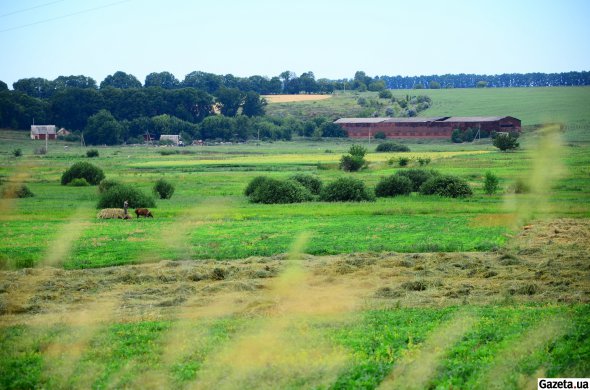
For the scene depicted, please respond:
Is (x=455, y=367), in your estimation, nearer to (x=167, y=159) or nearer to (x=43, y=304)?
(x=43, y=304)

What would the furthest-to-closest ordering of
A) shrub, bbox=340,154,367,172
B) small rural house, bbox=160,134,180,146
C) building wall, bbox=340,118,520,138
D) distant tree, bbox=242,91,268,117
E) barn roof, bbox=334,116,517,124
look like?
1. distant tree, bbox=242,91,268,117
2. small rural house, bbox=160,134,180,146
3. barn roof, bbox=334,116,517,124
4. building wall, bbox=340,118,520,138
5. shrub, bbox=340,154,367,172

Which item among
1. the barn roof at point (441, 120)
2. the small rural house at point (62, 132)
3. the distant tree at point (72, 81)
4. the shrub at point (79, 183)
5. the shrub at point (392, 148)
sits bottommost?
the shrub at point (392, 148)

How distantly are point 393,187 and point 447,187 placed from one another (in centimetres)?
360

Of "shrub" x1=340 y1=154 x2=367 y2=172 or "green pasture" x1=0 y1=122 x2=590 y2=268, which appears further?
"shrub" x1=340 y1=154 x2=367 y2=172

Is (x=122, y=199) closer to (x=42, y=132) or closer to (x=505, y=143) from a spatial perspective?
(x=505, y=143)

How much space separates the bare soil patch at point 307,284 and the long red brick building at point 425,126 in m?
99.7

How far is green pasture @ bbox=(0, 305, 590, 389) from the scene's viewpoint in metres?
13.3

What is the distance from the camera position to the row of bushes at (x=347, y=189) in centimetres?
4881

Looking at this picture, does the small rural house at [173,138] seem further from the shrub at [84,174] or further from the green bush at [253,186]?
the green bush at [253,186]

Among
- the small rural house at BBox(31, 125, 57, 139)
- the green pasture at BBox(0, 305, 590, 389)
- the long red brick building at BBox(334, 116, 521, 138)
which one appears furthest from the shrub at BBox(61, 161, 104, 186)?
the long red brick building at BBox(334, 116, 521, 138)

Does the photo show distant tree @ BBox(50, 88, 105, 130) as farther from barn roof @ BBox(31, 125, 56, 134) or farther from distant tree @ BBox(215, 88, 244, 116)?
distant tree @ BBox(215, 88, 244, 116)

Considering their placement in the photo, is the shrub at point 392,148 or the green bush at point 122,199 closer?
the green bush at point 122,199

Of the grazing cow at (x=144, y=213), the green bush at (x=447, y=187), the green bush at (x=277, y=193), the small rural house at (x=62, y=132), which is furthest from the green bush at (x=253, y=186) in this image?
the small rural house at (x=62, y=132)

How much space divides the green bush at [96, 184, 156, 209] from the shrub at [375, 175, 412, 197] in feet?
46.4
